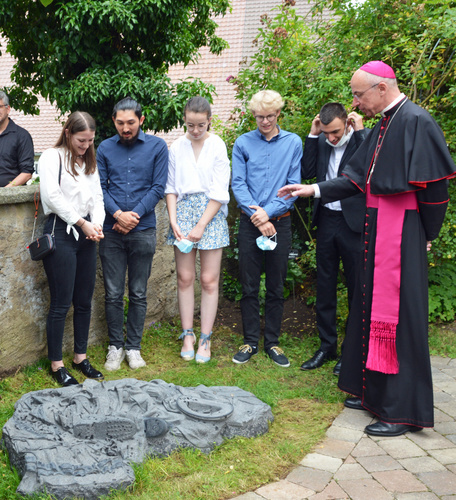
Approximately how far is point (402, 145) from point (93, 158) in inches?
88.3

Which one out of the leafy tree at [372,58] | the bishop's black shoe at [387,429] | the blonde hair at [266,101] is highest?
the leafy tree at [372,58]

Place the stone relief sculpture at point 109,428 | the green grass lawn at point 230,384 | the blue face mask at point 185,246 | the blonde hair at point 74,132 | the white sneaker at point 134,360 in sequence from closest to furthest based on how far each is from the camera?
the stone relief sculpture at point 109,428, the green grass lawn at point 230,384, the blonde hair at point 74,132, the blue face mask at point 185,246, the white sneaker at point 134,360

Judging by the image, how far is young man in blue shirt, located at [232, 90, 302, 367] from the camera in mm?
4703

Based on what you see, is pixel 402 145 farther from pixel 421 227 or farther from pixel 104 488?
pixel 104 488

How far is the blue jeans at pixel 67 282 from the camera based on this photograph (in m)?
4.19

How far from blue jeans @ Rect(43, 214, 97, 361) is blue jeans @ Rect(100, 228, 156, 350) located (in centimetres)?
26

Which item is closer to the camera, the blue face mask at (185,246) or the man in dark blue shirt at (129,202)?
the man in dark blue shirt at (129,202)

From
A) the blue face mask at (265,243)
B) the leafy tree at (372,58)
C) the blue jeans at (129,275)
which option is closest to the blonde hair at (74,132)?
the blue jeans at (129,275)

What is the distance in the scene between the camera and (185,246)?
15.4 ft

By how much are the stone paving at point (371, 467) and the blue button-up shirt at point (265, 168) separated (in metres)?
1.83

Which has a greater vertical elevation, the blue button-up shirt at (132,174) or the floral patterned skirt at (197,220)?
the blue button-up shirt at (132,174)

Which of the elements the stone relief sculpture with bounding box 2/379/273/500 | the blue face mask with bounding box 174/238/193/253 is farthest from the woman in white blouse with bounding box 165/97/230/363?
the stone relief sculpture with bounding box 2/379/273/500

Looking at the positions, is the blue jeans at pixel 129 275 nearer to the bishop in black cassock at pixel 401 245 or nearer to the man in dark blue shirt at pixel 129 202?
the man in dark blue shirt at pixel 129 202

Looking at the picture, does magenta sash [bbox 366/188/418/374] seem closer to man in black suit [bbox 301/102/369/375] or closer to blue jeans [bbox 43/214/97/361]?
man in black suit [bbox 301/102/369/375]
